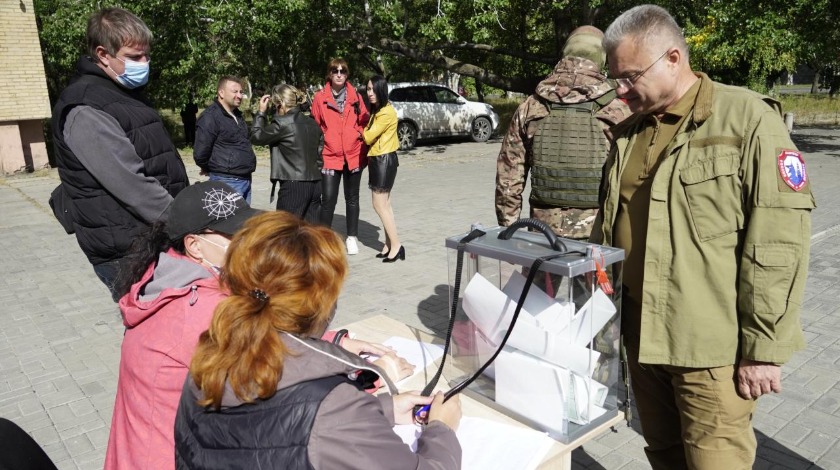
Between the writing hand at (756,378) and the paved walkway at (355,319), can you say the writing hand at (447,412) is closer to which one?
the writing hand at (756,378)

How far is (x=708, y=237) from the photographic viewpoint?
1.93 metres

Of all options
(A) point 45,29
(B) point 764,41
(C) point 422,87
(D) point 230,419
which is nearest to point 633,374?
(D) point 230,419

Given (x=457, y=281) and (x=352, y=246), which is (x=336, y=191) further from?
(x=457, y=281)

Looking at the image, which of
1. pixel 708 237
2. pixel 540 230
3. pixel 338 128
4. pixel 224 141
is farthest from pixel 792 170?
pixel 338 128

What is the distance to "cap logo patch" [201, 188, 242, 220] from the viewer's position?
6.95ft

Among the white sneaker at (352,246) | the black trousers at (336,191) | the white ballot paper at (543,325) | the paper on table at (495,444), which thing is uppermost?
the white ballot paper at (543,325)

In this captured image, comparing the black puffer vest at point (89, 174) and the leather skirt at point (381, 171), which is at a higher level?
the black puffer vest at point (89, 174)

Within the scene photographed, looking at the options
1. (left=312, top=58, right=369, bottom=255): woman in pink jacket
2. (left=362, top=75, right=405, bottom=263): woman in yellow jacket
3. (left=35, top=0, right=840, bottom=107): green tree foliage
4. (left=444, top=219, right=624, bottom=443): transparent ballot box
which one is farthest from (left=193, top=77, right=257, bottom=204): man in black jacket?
(left=35, top=0, right=840, bottom=107): green tree foliage

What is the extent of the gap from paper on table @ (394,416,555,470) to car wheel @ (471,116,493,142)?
57.7ft

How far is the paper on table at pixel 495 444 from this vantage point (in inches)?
68.6

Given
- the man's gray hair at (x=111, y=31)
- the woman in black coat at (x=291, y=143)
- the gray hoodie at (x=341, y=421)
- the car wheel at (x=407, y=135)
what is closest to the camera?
the gray hoodie at (x=341, y=421)

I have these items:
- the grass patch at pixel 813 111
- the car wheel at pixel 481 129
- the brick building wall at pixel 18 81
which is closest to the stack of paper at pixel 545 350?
the brick building wall at pixel 18 81

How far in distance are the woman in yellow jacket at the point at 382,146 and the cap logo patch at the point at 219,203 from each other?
4259mm

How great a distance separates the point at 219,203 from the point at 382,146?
441 centimetres
